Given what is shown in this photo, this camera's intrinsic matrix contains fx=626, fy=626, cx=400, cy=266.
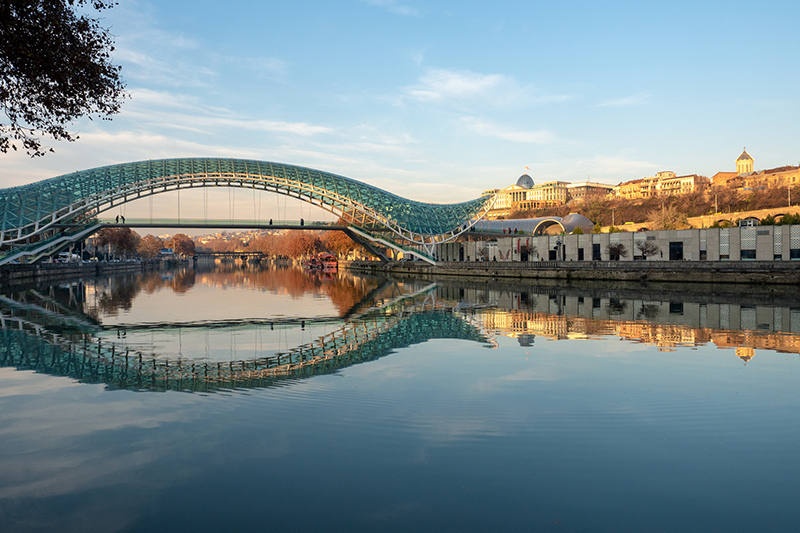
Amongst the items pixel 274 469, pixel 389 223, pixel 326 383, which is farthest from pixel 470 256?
pixel 274 469

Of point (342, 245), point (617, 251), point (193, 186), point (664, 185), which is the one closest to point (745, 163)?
point (664, 185)

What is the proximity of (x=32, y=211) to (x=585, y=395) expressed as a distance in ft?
240

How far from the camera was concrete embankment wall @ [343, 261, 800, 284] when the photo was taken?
43.0 m

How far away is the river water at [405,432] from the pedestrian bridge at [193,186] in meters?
56.6

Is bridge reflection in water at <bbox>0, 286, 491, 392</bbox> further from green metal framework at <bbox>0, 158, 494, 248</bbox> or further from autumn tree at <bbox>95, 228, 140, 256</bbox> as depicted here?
autumn tree at <bbox>95, 228, 140, 256</bbox>

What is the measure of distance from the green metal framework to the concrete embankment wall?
15.0 metres

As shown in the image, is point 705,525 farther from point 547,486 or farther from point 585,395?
point 585,395

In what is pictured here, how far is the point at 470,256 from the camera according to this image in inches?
3322

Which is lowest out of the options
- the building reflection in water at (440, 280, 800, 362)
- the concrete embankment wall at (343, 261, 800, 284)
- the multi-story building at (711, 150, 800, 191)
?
the building reflection in water at (440, 280, 800, 362)

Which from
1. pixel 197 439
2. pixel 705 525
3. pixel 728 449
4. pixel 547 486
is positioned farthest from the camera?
pixel 197 439

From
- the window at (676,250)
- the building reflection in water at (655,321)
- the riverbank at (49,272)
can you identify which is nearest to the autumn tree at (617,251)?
the window at (676,250)

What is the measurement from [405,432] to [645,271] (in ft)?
149

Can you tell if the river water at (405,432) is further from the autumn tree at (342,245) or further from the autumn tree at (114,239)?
the autumn tree at (114,239)

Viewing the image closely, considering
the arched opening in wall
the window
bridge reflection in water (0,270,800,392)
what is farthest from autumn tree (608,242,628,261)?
the arched opening in wall
